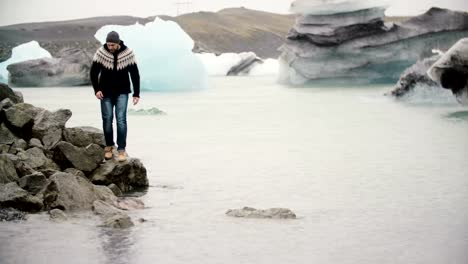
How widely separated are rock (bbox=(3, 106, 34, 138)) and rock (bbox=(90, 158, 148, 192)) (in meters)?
1.12

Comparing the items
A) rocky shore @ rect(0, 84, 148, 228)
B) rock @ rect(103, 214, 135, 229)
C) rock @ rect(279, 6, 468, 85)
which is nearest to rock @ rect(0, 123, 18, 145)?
rocky shore @ rect(0, 84, 148, 228)

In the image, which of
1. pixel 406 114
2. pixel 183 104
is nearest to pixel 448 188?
pixel 406 114

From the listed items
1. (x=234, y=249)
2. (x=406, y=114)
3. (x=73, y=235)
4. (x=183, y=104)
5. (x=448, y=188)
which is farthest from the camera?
(x=183, y=104)

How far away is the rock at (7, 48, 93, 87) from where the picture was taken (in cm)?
3494

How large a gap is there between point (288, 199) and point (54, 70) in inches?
1160

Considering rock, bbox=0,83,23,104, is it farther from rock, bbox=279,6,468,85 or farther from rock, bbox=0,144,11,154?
rock, bbox=279,6,468,85

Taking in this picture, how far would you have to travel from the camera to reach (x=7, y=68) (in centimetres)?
3453

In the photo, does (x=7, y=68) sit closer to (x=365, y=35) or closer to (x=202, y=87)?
(x=202, y=87)

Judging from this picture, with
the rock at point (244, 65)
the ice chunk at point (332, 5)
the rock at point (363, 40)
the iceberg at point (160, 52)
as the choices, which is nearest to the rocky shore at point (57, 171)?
the iceberg at point (160, 52)

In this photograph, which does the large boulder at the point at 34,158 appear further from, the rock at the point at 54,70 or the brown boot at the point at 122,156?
the rock at the point at 54,70

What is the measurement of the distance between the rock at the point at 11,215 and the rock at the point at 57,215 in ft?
0.66

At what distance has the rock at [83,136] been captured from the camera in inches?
313

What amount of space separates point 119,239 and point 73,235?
1.19 ft

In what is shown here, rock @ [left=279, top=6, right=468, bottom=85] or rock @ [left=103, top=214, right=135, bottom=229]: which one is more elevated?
rock @ [left=103, top=214, right=135, bottom=229]
